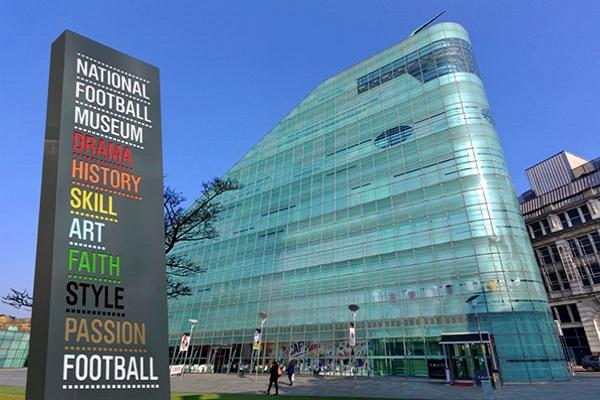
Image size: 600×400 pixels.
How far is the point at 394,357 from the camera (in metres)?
38.0

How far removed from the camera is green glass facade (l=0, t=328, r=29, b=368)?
255 feet

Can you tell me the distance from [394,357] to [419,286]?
266 inches

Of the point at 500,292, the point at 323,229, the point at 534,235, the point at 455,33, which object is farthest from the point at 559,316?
the point at 455,33

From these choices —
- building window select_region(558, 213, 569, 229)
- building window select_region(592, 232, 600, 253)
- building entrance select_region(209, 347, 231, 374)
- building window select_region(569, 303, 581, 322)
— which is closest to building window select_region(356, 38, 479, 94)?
building window select_region(592, 232, 600, 253)

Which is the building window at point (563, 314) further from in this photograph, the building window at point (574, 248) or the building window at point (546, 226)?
the building window at point (546, 226)

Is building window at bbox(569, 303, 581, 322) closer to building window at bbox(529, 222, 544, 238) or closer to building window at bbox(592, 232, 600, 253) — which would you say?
building window at bbox(592, 232, 600, 253)

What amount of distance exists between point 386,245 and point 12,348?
76.1m

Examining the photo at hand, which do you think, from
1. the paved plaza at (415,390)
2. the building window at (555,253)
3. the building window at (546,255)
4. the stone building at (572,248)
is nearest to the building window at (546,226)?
the stone building at (572,248)

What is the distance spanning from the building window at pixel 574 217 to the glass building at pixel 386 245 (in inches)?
1130

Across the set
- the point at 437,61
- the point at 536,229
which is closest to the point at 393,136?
the point at 437,61

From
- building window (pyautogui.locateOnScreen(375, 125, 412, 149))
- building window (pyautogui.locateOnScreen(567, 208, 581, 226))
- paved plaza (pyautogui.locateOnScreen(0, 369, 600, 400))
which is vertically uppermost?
building window (pyautogui.locateOnScreen(375, 125, 412, 149))

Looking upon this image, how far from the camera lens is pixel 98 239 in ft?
29.9

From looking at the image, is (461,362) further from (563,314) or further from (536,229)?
(536,229)

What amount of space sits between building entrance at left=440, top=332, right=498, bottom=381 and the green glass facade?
81.8 metres
